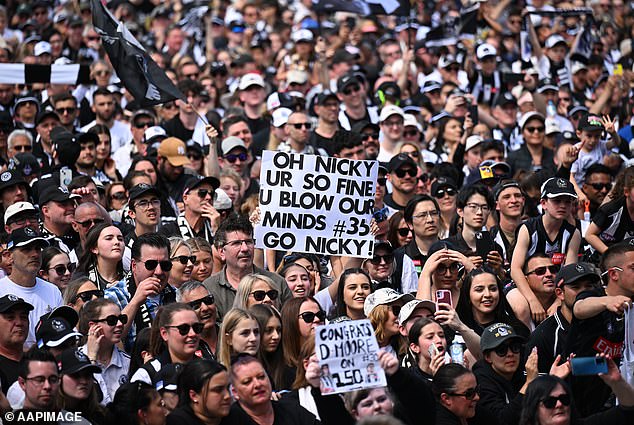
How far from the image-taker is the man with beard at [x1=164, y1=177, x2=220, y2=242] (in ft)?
39.9

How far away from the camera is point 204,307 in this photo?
9.66m

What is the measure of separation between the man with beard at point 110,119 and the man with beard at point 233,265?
221 inches

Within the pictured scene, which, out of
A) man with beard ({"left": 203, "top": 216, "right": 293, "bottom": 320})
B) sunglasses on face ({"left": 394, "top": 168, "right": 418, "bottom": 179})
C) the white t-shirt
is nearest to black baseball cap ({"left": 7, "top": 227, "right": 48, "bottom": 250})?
the white t-shirt

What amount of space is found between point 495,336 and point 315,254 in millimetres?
2978

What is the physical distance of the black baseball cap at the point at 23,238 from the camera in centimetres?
988

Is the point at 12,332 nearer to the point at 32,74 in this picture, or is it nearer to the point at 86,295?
the point at 86,295

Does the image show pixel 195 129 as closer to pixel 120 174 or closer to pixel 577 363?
pixel 120 174

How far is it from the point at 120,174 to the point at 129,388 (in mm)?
7185

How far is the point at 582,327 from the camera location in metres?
9.23

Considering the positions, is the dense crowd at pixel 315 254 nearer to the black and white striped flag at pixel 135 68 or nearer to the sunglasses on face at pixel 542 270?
the sunglasses on face at pixel 542 270

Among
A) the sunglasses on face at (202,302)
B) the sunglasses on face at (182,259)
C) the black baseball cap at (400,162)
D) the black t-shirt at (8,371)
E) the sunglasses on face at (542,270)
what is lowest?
the black t-shirt at (8,371)

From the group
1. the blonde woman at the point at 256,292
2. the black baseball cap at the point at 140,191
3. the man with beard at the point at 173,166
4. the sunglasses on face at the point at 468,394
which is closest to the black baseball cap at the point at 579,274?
the sunglasses on face at the point at 468,394

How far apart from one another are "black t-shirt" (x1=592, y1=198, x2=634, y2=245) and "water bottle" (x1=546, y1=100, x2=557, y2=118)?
5.49 m

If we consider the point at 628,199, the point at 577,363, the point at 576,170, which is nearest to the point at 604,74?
the point at 576,170
